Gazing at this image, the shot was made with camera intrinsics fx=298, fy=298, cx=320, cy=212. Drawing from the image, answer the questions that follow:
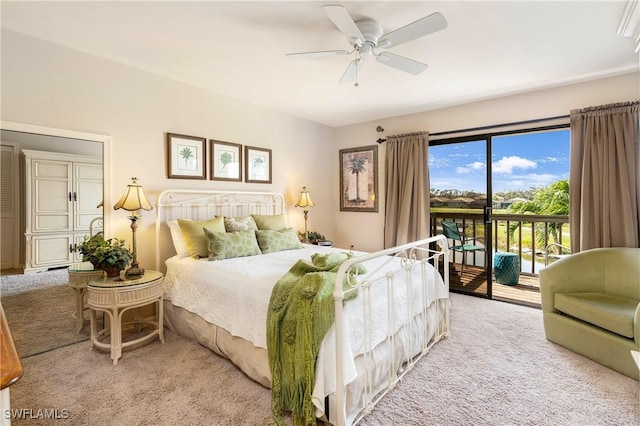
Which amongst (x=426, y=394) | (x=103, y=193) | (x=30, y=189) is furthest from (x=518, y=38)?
(x=30, y=189)

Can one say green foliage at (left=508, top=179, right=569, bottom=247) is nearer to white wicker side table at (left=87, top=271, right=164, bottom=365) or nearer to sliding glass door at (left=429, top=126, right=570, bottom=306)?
sliding glass door at (left=429, top=126, right=570, bottom=306)

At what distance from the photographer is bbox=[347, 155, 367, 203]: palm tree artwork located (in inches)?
197

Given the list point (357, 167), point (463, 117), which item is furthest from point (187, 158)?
point (463, 117)

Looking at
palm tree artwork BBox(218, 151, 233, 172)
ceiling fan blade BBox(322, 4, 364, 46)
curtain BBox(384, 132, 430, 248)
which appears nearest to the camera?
ceiling fan blade BBox(322, 4, 364, 46)

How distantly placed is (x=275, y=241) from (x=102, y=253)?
156 cm

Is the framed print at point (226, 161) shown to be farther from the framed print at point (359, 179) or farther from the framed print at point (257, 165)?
the framed print at point (359, 179)

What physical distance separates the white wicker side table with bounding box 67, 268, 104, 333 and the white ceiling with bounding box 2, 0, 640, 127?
197 centimetres

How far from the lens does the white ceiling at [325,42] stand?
208 cm

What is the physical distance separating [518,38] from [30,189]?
13.6ft

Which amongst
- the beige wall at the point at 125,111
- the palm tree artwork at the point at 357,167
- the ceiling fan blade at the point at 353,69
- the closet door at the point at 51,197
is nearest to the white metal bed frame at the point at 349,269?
the beige wall at the point at 125,111

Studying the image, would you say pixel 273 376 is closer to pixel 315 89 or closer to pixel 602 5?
pixel 315 89

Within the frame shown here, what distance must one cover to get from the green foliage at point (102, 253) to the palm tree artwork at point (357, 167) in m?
3.45

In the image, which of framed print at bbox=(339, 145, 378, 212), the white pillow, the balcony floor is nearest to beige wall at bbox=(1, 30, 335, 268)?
the white pillow

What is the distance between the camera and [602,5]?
80.4 inches
